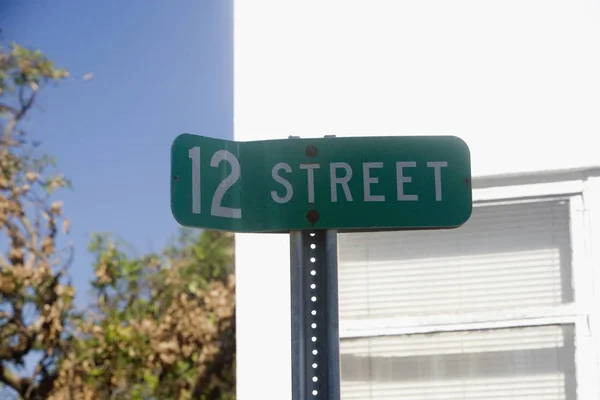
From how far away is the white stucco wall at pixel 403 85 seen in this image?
2746mm

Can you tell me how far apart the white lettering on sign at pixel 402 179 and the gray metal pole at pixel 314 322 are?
5.9 inches

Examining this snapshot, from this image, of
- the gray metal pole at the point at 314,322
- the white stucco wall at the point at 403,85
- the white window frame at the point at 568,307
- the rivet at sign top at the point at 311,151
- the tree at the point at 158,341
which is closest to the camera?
the gray metal pole at the point at 314,322

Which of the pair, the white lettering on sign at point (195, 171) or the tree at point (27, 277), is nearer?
Result: the white lettering on sign at point (195, 171)

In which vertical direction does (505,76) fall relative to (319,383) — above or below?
above

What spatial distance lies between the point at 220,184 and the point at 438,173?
38 centimetres

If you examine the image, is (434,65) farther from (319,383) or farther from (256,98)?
(319,383)

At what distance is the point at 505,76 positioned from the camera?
2.82 meters

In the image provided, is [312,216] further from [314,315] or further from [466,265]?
[466,265]

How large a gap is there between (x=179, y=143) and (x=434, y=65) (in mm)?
1641

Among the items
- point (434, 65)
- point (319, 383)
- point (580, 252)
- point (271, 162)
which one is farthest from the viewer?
point (434, 65)

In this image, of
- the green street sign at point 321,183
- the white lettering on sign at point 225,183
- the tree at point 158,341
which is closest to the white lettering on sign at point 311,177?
the green street sign at point 321,183

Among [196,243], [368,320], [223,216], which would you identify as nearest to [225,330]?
[196,243]

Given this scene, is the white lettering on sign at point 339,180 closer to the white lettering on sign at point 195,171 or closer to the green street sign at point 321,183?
the green street sign at point 321,183

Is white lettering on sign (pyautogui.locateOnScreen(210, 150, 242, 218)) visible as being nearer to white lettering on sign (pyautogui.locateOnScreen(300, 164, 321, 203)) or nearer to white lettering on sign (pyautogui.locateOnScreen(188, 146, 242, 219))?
white lettering on sign (pyautogui.locateOnScreen(188, 146, 242, 219))
